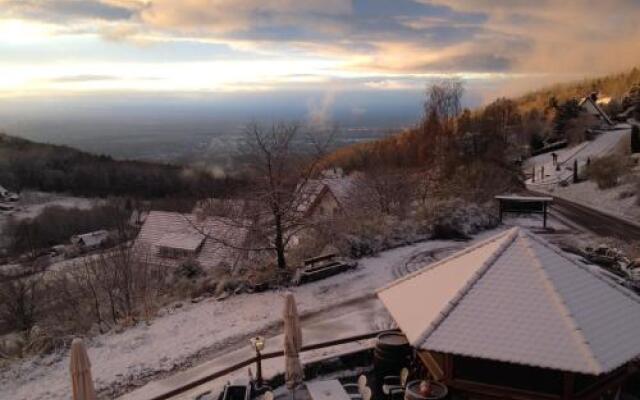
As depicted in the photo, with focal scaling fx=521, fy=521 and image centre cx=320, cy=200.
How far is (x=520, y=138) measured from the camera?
203 ft

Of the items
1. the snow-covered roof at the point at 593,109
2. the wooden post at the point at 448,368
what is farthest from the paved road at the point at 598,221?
the snow-covered roof at the point at 593,109

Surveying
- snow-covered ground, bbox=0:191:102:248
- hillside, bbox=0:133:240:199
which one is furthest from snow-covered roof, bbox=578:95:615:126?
snow-covered ground, bbox=0:191:102:248

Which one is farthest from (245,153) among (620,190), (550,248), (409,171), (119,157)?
(119,157)

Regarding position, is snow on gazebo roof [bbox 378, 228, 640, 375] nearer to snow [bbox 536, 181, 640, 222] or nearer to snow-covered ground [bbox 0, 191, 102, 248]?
snow [bbox 536, 181, 640, 222]

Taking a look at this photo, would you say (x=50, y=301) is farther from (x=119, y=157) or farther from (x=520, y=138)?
(x=119, y=157)

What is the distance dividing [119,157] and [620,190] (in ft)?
247

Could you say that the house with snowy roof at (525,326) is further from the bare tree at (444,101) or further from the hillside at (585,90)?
the hillside at (585,90)

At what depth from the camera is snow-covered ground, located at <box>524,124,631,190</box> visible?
4306 centimetres

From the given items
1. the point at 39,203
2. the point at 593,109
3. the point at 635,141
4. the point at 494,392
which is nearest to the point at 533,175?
the point at 635,141

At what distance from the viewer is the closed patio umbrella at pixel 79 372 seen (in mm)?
8000

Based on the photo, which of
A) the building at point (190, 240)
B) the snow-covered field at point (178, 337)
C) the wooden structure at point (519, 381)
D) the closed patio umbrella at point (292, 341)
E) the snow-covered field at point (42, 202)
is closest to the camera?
the wooden structure at point (519, 381)

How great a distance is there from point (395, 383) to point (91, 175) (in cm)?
8343

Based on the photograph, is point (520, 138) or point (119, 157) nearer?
point (520, 138)

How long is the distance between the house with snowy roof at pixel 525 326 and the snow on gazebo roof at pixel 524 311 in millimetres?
15
